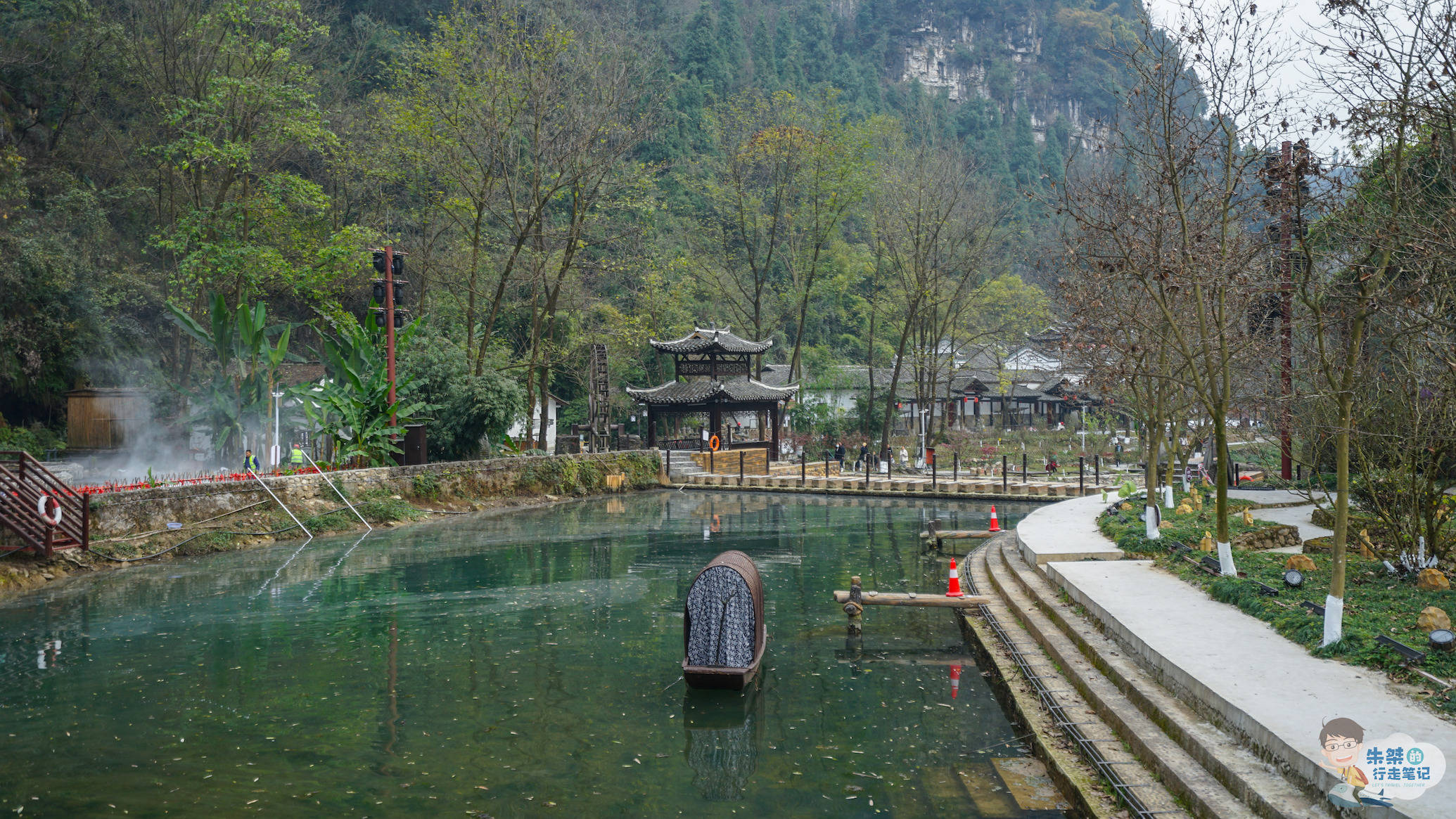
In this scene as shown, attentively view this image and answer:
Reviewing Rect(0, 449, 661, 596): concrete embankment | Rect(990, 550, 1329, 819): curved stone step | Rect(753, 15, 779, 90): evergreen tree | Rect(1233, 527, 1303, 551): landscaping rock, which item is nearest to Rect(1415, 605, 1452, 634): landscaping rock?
Rect(990, 550, 1329, 819): curved stone step

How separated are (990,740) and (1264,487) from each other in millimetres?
15481

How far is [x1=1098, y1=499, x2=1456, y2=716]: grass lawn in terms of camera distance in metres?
7.05

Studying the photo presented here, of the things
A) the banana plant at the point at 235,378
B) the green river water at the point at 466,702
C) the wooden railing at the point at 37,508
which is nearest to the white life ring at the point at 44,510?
the wooden railing at the point at 37,508

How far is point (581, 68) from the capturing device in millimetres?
30625

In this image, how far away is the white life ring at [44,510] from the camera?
49.0 feet

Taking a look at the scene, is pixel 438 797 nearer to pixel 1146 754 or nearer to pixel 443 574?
pixel 1146 754

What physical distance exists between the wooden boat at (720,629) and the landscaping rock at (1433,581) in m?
6.36

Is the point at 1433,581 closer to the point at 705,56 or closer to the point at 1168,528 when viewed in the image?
the point at 1168,528

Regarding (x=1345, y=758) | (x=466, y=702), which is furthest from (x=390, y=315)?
(x=1345, y=758)

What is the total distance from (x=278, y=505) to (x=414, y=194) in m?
21.8

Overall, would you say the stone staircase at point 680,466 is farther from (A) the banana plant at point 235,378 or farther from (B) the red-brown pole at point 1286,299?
(B) the red-brown pole at point 1286,299

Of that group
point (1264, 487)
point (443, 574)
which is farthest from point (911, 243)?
point (443, 574)

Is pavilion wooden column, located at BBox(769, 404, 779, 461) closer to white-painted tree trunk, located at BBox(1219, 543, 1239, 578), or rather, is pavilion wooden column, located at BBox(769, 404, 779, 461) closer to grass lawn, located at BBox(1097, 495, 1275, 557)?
grass lawn, located at BBox(1097, 495, 1275, 557)

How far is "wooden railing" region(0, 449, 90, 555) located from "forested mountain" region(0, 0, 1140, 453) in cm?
1222
